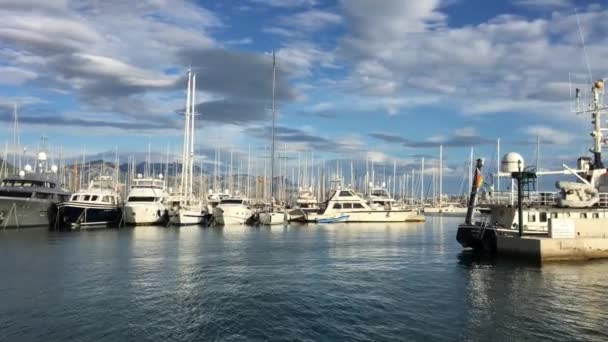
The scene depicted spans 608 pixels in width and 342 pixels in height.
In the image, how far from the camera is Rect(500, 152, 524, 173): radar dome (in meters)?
41.9

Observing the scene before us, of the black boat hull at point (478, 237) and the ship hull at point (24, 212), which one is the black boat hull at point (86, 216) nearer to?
the ship hull at point (24, 212)

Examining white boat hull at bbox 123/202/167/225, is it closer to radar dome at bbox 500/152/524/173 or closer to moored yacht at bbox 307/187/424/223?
moored yacht at bbox 307/187/424/223

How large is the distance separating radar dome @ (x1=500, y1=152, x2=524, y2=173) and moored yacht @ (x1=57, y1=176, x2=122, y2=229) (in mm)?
64484

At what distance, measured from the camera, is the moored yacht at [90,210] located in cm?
7669

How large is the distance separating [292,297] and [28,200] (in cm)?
6375

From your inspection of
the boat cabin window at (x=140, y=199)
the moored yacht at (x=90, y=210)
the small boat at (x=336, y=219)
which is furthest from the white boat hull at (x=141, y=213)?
the small boat at (x=336, y=219)

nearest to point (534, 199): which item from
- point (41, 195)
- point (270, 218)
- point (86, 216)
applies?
point (270, 218)

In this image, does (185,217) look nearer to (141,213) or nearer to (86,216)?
(141,213)

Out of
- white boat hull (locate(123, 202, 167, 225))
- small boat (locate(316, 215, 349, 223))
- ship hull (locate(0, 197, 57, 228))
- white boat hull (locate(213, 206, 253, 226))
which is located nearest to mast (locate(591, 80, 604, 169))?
white boat hull (locate(213, 206, 253, 226))

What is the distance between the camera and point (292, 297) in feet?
85.0

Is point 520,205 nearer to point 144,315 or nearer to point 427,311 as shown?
point 427,311

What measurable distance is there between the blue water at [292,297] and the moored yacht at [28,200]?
3184 cm

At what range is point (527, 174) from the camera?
4066 centimetres

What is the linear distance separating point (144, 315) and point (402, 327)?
11633 millimetres
